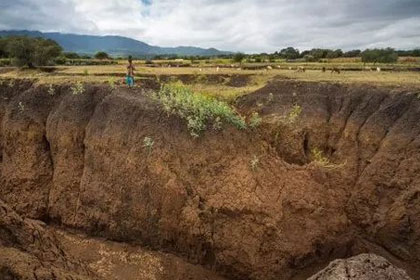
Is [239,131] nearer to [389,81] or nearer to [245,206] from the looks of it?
[245,206]

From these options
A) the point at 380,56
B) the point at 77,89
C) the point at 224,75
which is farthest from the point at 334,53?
the point at 77,89

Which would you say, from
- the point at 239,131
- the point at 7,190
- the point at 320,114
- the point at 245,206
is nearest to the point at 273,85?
the point at 320,114

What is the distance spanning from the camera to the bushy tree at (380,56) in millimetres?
44409

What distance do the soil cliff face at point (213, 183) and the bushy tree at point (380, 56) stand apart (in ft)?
85.7

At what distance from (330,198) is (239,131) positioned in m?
3.26

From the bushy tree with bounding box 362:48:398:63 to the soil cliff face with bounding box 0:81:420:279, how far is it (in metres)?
26.1

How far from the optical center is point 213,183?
15445 mm

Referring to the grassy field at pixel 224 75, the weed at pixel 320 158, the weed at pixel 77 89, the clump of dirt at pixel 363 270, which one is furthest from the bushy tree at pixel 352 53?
the clump of dirt at pixel 363 270

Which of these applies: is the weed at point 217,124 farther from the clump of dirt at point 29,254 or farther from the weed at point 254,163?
the clump of dirt at point 29,254

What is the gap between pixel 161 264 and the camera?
50.3 ft

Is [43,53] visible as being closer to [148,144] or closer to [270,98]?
[270,98]

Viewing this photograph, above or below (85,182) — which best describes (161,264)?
below

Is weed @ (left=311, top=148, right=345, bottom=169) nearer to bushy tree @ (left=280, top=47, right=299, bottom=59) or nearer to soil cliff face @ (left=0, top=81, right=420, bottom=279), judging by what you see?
soil cliff face @ (left=0, top=81, right=420, bottom=279)

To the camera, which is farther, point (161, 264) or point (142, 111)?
point (142, 111)
